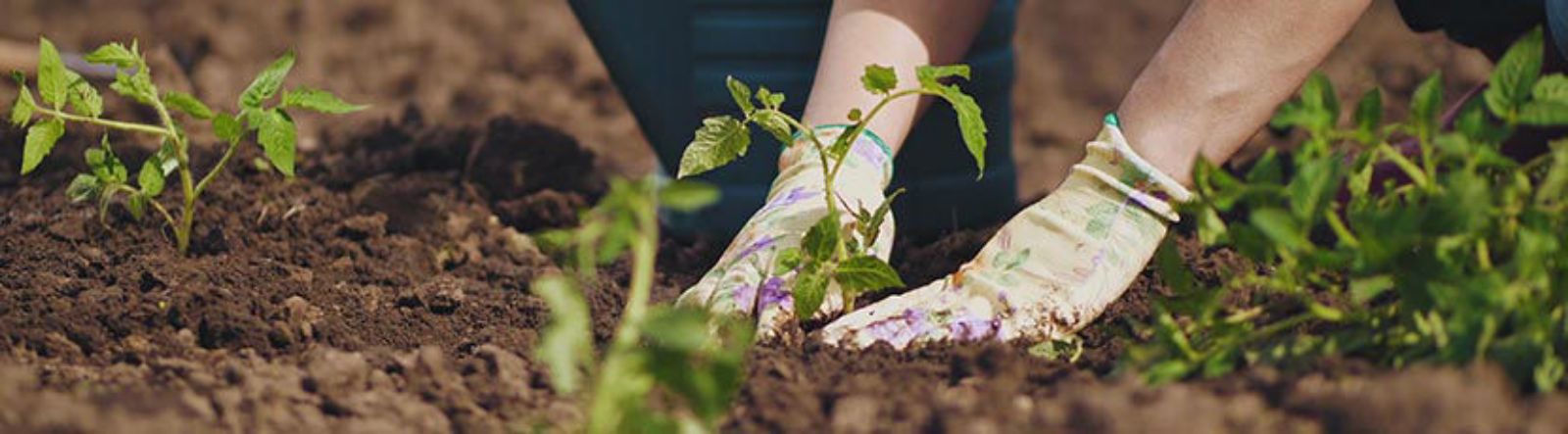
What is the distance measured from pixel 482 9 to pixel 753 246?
2.27 meters

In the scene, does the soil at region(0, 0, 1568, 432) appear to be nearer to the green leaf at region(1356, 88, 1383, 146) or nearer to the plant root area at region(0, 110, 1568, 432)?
the plant root area at region(0, 110, 1568, 432)

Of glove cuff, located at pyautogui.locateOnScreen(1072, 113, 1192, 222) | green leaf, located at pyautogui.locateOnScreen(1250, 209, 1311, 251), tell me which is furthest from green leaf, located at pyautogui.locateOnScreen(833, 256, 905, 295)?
green leaf, located at pyautogui.locateOnScreen(1250, 209, 1311, 251)

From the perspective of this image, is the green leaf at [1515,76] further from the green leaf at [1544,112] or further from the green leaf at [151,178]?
the green leaf at [151,178]

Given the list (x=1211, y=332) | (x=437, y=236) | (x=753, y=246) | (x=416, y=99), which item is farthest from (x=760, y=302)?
(x=416, y=99)

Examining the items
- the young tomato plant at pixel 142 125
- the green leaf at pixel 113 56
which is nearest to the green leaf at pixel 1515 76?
the young tomato plant at pixel 142 125

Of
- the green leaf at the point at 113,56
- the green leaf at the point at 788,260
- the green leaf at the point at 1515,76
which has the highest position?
the green leaf at the point at 113,56

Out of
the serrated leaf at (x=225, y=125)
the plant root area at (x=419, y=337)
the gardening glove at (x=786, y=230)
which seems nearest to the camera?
the plant root area at (x=419, y=337)

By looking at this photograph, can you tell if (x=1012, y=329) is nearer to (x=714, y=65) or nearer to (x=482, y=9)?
(x=714, y=65)

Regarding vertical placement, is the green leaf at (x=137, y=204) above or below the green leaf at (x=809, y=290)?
above

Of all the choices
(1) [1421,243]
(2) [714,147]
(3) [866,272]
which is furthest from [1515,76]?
(2) [714,147]

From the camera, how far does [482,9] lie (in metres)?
3.99

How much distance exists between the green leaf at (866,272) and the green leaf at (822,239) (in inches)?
0.9

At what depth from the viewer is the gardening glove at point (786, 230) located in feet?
5.82

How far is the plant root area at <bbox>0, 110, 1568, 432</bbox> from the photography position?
1.25 m
